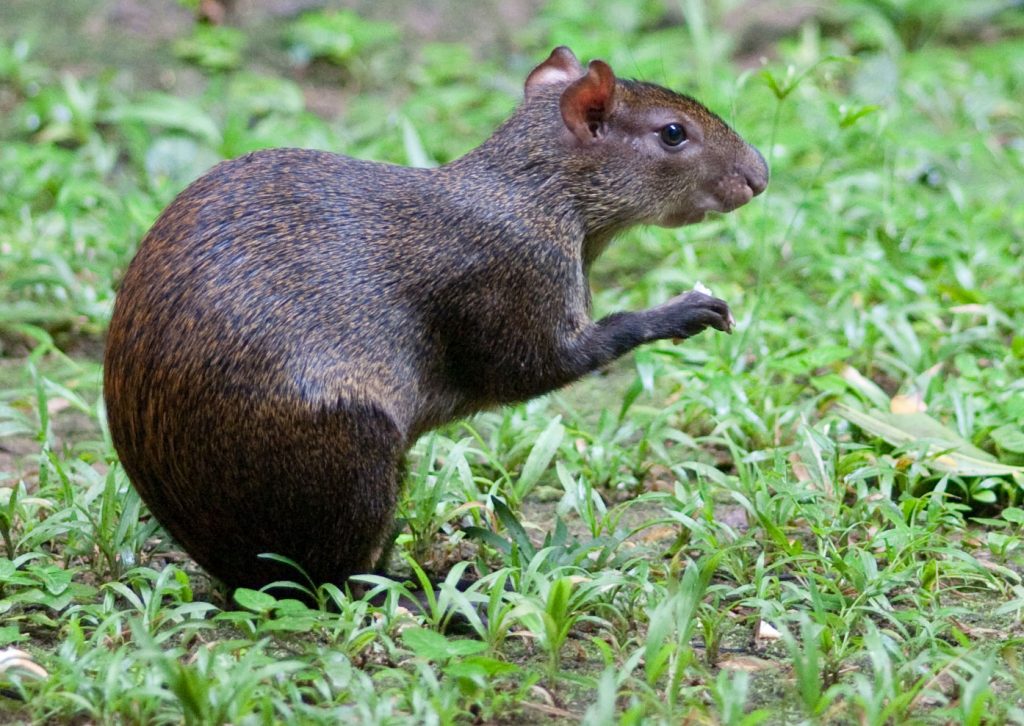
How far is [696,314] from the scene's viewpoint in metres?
4.46

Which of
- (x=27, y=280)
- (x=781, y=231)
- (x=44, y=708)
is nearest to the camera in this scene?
(x=44, y=708)

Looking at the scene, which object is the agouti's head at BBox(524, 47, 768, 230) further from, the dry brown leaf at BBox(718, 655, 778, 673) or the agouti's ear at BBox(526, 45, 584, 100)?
the dry brown leaf at BBox(718, 655, 778, 673)

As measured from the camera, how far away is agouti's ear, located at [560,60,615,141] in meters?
4.45

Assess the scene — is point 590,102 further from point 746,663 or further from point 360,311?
point 746,663

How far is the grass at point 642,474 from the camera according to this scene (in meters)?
3.38

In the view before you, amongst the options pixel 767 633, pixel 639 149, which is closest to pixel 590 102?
pixel 639 149

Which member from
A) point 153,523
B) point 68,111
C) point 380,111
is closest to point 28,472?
point 153,523

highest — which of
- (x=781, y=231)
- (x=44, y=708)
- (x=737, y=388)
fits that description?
(x=781, y=231)

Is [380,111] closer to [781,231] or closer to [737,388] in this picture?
[781,231]

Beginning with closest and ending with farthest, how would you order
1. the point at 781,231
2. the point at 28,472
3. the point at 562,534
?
the point at 562,534, the point at 28,472, the point at 781,231

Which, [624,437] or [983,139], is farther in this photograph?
[983,139]

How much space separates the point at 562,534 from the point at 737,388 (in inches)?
49.9

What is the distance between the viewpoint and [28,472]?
4910 mm

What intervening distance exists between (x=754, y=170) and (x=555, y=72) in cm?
78
